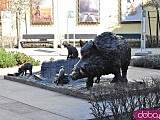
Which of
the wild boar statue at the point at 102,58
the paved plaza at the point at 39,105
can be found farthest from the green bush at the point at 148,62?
the paved plaza at the point at 39,105

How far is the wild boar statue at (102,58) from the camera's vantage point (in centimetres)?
862

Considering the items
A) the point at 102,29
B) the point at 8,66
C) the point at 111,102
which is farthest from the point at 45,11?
the point at 111,102

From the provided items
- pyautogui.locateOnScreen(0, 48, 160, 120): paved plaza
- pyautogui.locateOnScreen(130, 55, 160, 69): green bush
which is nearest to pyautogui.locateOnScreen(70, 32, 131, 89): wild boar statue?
pyautogui.locateOnScreen(0, 48, 160, 120): paved plaza

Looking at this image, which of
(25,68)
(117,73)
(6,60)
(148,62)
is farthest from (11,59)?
(117,73)

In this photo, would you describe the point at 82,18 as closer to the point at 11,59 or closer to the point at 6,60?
the point at 11,59

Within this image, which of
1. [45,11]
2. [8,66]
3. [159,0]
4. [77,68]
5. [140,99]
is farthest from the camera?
[45,11]

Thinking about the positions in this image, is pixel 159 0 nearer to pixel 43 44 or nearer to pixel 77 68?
pixel 43 44

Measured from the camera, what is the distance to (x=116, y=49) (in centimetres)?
898

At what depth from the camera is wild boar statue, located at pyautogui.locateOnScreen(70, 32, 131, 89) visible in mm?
8617

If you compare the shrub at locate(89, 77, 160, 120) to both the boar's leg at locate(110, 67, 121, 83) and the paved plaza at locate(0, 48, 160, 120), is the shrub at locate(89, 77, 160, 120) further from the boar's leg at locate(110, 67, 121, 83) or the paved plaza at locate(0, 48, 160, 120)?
the boar's leg at locate(110, 67, 121, 83)

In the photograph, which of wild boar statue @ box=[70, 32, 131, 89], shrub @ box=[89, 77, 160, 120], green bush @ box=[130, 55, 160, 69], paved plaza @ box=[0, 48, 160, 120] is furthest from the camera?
green bush @ box=[130, 55, 160, 69]

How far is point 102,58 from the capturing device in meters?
8.75

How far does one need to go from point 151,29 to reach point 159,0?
153 inches

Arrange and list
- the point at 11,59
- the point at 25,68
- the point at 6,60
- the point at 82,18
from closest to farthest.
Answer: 1. the point at 25,68
2. the point at 6,60
3. the point at 11,59
4. the point at 82,18
